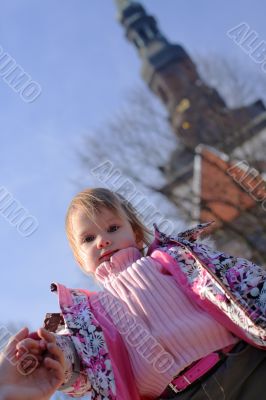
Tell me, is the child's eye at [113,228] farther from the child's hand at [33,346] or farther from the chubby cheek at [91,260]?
the child's hand at [33,346]

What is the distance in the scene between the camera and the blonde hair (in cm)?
263

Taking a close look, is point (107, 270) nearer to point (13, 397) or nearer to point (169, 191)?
point (13, 397)

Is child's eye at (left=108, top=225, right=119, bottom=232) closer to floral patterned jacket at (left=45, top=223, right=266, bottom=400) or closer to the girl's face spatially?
the girl's face

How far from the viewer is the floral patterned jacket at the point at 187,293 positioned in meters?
2.18

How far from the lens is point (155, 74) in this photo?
38.3 metres

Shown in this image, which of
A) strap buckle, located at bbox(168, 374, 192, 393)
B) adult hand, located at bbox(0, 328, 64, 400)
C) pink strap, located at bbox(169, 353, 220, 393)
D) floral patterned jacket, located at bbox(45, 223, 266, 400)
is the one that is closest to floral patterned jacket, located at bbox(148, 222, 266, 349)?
floral patterned jacket, located at bbox(45, 223, 266, 400)

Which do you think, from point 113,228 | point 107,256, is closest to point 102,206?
point 113,228

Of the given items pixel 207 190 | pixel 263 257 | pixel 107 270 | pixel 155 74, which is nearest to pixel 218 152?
pixel 207 190

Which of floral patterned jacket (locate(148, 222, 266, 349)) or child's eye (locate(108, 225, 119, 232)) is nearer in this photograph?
floral patterned jacket (locate(148, 222, 266, 349))

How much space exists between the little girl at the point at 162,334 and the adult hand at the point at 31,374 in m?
0.15

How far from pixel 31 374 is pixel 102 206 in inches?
35.3

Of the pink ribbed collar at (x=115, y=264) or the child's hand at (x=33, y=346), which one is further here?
the pink ribbed collar at (x=115, y=264)

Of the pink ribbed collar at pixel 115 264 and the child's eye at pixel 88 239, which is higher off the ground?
the child's eye at pixel 88 239

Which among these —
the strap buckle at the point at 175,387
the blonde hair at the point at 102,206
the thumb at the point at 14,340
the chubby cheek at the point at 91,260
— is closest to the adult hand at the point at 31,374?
the thumb at the point at 14,340
